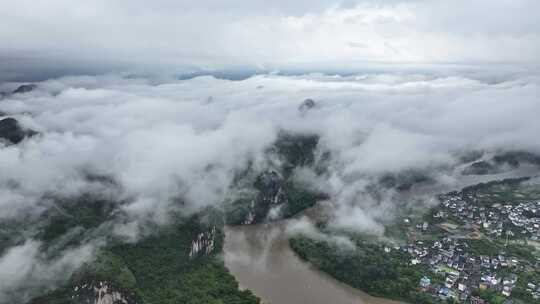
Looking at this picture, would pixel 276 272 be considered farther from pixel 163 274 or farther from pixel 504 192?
pixel 504 192

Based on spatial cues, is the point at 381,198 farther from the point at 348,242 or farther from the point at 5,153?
A: the point at 5,153

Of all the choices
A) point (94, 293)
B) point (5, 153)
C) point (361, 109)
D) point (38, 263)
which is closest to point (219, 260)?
point (94, 293)

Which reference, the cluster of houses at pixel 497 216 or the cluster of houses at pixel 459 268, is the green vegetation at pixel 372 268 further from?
the cluster of houses at pixel 497 216

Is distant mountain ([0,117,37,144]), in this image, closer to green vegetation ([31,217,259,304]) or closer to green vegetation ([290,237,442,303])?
green vegetation ([31,217,259,304])

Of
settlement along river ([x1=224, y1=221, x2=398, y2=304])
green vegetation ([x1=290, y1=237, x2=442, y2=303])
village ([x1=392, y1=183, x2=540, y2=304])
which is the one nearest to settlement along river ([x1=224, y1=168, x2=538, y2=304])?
settlement along river ([x1=224, y1=221, x2=398, y2=304])

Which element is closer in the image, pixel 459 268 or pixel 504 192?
pixel 459 268

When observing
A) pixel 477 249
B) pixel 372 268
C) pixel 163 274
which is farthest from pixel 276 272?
pixel 477 249

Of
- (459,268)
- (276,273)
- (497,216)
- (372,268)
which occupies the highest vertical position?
(497,216)
